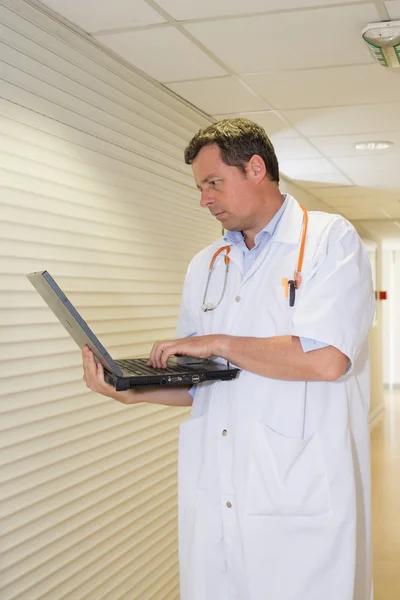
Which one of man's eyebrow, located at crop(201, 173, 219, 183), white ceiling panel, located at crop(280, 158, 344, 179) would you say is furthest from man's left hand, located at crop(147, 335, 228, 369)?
white ceiling panel, located at crop(280, 158, 344, 179)

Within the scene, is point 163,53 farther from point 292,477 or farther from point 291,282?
point 292,477

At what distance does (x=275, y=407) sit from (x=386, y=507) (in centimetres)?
400

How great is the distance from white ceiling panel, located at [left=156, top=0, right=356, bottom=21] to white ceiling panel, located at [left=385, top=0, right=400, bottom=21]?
0.50ft

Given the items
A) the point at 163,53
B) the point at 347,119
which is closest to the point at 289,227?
the point at 163,53

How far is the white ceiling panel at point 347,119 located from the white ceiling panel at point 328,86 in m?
0.11

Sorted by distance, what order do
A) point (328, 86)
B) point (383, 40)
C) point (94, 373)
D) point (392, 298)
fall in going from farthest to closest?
point (392, 298), point (328, 86), point (383, 40), point (94, 373)

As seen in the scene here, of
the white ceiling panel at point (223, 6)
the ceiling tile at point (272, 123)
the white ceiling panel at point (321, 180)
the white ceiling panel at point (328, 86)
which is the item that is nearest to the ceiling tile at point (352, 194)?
the white ceiling panel at point (321, 180)

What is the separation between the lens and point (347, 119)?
12.7ft

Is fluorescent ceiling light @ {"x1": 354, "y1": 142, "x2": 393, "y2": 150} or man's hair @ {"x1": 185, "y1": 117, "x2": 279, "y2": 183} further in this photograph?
fluorescent ceiling light @ {"x1": 354, "y1": 142, "x2": 393, "y2": 150}

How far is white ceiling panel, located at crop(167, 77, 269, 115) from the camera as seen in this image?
3.24 m

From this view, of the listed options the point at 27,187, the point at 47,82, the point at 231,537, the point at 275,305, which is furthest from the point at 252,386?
the point at 47,82

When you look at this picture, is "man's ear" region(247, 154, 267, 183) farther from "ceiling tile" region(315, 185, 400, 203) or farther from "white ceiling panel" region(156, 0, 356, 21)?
"ceiling tile" region(315, 185, 400, 203)

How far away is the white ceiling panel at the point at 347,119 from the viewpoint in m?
3.68

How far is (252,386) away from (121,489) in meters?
1.29
